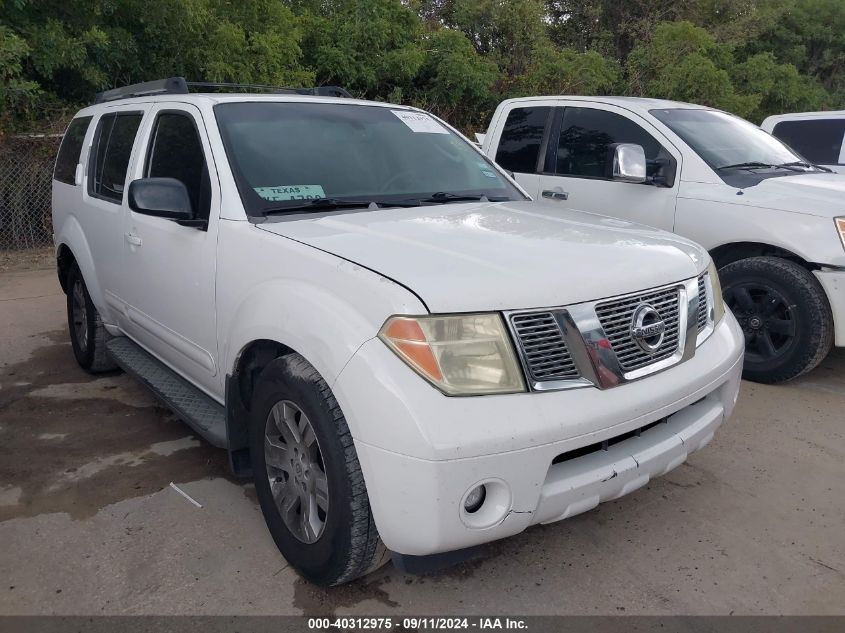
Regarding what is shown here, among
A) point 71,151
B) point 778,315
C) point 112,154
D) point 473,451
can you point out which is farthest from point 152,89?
point 778,315

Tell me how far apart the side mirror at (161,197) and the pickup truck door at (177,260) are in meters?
0.10

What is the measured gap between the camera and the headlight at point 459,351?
7.02 ft

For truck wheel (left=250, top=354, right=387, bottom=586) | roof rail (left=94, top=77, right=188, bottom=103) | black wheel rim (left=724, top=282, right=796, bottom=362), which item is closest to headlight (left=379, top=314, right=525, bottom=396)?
truck wheel (left=250, top=354, right=387, bottom=586)

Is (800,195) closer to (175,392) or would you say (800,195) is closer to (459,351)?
(459,351)

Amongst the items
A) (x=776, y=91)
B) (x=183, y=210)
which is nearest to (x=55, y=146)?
(x=183, y=210)

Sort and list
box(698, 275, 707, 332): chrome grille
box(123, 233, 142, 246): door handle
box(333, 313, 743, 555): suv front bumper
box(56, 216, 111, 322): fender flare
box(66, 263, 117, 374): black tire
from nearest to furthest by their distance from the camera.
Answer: box(333, 313, 743, 555): suv front bumper
box(698, 275, 707, 332): chrome grille
box(123, 233, 142, 246): door handle
box(56, 216, 111, 322): fender flare
box(66, 263, 117, 374): black tire

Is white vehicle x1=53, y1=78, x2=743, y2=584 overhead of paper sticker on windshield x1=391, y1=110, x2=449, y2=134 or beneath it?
beneath

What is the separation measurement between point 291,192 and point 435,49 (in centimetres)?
1180

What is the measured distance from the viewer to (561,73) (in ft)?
49.6

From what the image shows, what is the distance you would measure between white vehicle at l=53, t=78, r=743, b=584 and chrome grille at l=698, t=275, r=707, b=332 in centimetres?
1

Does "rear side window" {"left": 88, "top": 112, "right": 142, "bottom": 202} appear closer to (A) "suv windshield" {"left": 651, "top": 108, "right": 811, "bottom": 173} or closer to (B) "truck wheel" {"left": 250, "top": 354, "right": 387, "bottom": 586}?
(B) "truck wheel" {"left": 250, "top": 354, "right": 387, "bottom": 586}

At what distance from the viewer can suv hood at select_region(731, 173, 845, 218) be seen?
14.7 feet

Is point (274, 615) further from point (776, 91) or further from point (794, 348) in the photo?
point (776, 91)

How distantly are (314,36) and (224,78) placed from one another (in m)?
2.77
